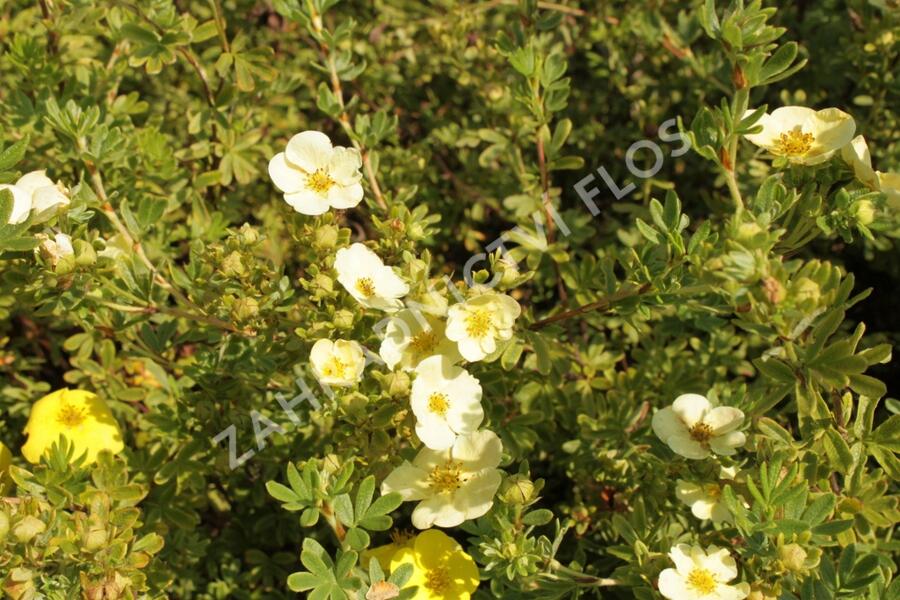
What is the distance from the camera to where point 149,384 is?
7.92 ft

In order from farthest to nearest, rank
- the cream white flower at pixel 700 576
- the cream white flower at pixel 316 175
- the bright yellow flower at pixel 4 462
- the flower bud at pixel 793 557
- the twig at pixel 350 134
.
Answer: the twig at pixel 350 134, the bright yellow flower at pixel 4 462, the cream white flower at pixel 316 175, the cream white flower at pixel 700 576, the flower bud at pixel 793 557

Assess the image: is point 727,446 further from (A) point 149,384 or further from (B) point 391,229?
(A) point 149,384

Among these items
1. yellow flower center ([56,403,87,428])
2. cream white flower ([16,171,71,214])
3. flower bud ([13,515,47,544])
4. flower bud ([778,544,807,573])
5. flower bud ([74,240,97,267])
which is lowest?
yellow flower center ([56,403,87,428])

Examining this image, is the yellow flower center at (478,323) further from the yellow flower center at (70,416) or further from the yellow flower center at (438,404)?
the yellow flower center at (70,416)

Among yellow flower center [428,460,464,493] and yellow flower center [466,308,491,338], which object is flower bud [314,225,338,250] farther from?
yellow flower center [428,460,464,493]

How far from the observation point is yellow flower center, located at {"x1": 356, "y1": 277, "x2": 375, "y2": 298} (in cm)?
164

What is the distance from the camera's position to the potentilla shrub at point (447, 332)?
5.14 ft

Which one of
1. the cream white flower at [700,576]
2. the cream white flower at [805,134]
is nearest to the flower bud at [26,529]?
the cream white flower at [700,576]

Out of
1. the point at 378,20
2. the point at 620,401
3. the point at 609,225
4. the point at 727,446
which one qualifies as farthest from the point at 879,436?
the point at 378,20

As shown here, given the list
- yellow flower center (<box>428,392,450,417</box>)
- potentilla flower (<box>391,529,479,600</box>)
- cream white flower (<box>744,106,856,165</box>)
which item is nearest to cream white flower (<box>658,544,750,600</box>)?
potentilla flower (<box>391,529,479,600</box>)

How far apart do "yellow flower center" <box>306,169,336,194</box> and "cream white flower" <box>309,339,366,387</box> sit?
37 cm

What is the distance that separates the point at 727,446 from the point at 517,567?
1.59ft

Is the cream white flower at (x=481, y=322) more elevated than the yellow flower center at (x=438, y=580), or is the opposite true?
the cream white flower at (x=481, y=322)

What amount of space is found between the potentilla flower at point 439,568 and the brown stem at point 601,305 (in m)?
0.52
